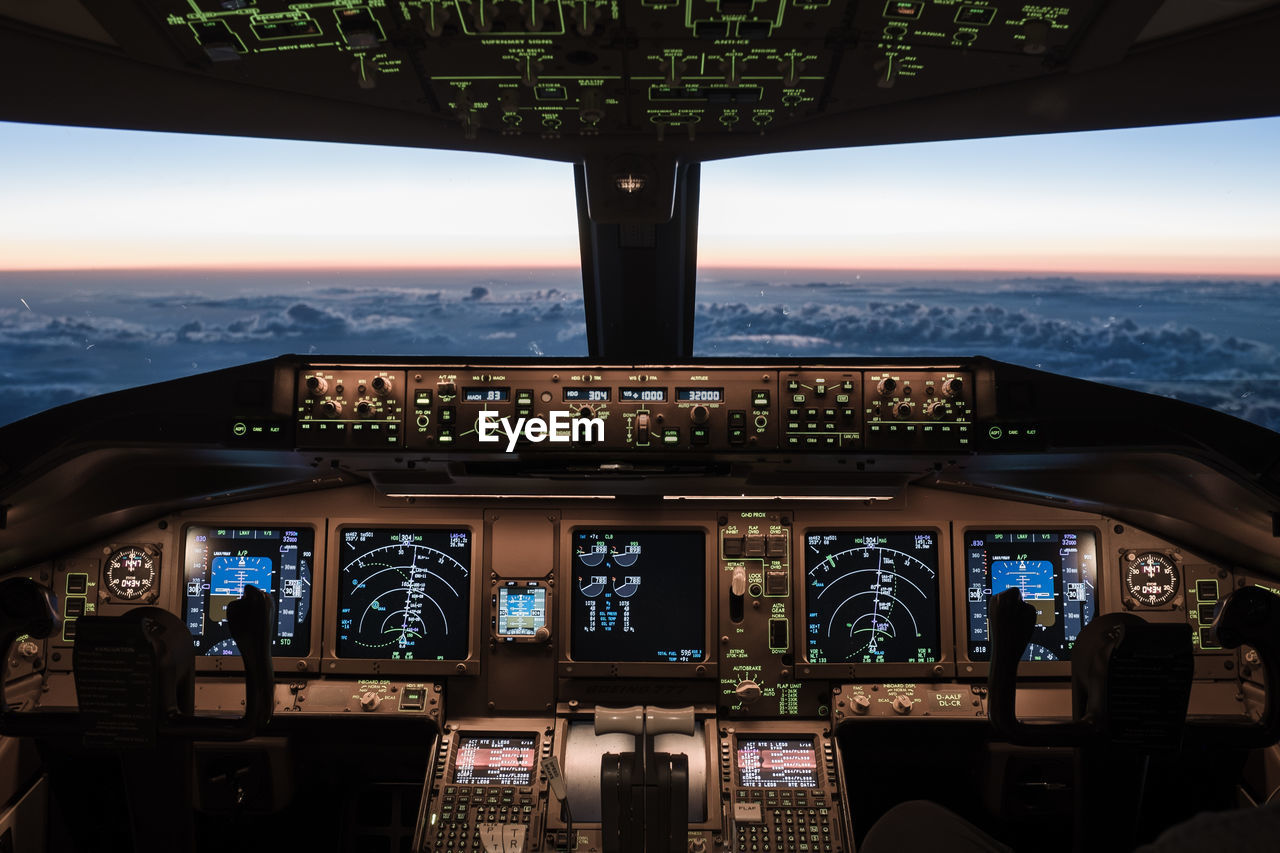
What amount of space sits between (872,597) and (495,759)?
138 centimetres

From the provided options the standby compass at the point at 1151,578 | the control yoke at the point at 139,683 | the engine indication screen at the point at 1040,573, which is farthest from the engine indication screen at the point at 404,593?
the standby compass at the point at 1151,578

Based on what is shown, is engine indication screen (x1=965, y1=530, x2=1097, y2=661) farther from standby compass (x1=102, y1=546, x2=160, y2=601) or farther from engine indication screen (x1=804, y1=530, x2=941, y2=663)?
standby compass (x1=102, y1=546, x2=160, y2=601)

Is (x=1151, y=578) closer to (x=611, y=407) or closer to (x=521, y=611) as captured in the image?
(x=611, y=407)

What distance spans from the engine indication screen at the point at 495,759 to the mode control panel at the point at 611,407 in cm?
104

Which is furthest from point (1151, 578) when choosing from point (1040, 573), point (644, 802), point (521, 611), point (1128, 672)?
point (521, 611)

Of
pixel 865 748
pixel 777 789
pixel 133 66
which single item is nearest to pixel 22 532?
pixel 133 66

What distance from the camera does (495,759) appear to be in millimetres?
3256

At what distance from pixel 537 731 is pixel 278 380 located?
1421mm

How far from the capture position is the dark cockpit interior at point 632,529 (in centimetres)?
217

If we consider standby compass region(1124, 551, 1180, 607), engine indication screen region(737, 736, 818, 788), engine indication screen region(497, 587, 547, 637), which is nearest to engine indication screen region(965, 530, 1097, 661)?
standby compass region(1124, 551, 1180, 607)

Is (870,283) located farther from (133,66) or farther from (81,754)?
(81,754)

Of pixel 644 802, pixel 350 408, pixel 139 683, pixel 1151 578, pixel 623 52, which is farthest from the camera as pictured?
pixel 1151 578

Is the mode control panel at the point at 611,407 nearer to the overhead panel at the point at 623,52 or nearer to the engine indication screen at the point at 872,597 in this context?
the engine indication screen at the point at 872,597

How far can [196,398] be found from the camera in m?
2.92
